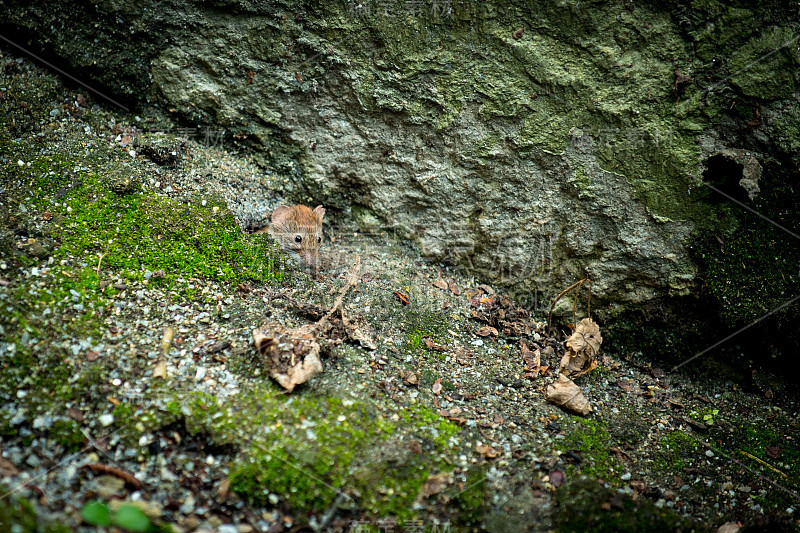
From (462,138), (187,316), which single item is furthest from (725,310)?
(187,316)

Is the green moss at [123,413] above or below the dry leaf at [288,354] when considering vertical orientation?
below

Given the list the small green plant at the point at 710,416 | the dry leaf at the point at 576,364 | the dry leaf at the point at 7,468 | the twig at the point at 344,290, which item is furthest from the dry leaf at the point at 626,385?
the dry leaf at the point at 7,468

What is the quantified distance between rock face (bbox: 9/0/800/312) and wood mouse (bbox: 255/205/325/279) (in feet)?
0.92

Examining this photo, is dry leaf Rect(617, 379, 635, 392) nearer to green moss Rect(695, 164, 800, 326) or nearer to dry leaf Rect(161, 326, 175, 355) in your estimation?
green moss Rect(695, 164, 800, 326)

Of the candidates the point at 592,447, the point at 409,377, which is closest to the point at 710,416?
the point at 592,447

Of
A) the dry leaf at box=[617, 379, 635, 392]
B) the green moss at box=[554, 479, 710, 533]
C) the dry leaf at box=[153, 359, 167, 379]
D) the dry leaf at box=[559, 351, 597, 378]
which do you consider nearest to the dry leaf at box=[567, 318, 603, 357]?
the dry leaf at box=[559, 351, 597, 378]

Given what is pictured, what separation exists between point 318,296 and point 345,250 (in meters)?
0.74

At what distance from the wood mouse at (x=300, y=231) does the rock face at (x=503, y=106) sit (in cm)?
28

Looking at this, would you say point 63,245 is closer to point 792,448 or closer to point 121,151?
point 121,151

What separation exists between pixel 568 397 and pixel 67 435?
298 cm

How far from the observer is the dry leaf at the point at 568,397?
134 inches

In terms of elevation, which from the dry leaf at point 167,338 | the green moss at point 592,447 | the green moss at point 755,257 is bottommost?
the dry leaf at point 167,338

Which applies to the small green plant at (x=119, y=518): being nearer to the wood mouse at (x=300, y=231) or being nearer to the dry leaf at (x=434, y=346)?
the dry leaf at (x=434, y=346)

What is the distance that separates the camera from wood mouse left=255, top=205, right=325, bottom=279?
404cm
